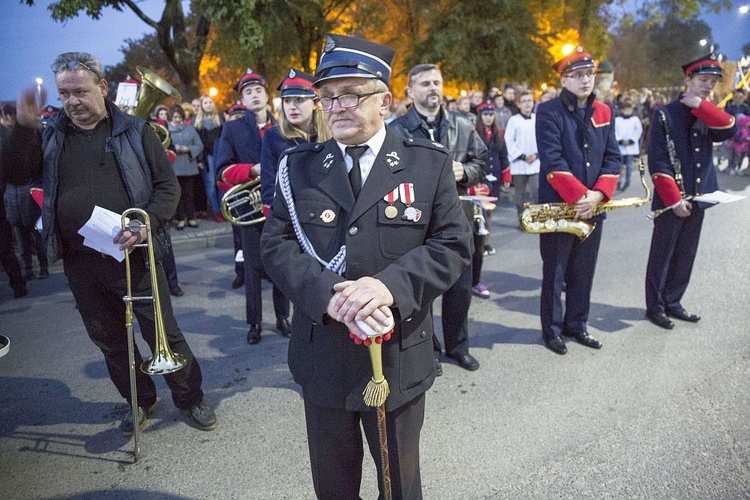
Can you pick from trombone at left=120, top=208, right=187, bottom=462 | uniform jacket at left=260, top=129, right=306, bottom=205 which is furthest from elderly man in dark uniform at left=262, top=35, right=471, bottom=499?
uniform jacket at left=260, top=129, right=306, bottom=205

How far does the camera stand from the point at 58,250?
3221mm

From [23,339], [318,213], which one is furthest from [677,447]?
[23,339]

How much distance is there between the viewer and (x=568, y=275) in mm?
4703

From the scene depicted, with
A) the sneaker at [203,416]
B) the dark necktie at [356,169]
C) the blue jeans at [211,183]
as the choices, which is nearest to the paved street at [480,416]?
the sneaker at [203,416]

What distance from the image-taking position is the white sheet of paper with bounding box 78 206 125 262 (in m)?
3.08

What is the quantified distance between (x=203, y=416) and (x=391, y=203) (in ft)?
7.95

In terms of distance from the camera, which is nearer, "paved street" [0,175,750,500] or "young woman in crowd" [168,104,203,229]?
"paved street" [0,175,750,500]

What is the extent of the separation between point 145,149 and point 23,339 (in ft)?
11.0

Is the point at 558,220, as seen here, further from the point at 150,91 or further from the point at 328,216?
the point at 150,91

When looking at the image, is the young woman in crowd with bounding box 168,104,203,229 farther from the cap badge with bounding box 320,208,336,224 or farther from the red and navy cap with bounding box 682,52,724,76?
the cap badge with bounding box 320,208,336,224

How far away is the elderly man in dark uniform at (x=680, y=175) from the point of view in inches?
180

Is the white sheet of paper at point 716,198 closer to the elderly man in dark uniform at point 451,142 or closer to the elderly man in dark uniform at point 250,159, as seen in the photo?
the elderly man in dark uniform at point 451,142

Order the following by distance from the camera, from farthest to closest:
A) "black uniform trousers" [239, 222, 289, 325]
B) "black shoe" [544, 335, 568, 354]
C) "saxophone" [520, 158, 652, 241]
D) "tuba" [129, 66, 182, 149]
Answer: "black uniform trousers" [239, 222, 289, 325] → "black shoe" [544, 335, 568, 354] → "saxophone" [520, 158, 652, 241] → "tuba" [129, 66, 182, 149]

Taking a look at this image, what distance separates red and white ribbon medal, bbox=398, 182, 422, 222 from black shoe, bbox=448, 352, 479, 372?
102 inches
